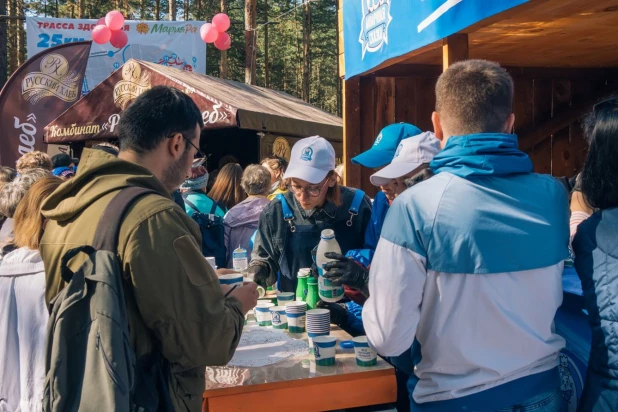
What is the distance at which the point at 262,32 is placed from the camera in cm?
3497

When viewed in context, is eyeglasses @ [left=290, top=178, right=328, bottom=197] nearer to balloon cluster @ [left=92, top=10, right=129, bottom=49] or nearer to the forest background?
balloon cluster @ [left=92, top=10, right=129, bottom=49]

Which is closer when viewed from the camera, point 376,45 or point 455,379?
point 455,379

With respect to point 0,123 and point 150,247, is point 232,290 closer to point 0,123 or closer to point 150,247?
point 150,247

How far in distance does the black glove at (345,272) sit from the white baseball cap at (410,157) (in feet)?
1.68

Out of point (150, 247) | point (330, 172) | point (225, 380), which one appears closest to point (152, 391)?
point (150, 247)

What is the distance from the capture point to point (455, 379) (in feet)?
5.87

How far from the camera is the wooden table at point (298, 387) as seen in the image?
2.20 metres

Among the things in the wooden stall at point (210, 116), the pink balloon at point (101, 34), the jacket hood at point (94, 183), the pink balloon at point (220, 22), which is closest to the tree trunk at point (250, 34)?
the pink balloon at point (220, 22)

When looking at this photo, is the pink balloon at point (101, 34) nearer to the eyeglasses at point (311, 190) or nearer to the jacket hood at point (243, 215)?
the jacket hood at point (243, 215)

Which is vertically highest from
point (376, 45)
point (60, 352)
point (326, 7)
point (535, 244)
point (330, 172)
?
point (326, 7)

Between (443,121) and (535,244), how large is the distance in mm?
475

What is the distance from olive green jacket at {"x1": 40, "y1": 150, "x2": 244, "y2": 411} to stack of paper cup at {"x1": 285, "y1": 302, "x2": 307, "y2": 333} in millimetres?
923

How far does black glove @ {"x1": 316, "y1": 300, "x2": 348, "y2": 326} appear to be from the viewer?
9.93 feet

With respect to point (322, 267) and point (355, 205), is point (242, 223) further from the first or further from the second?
point (322, 267)
